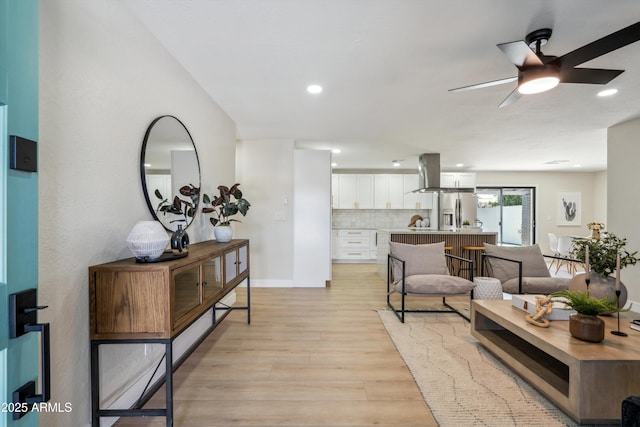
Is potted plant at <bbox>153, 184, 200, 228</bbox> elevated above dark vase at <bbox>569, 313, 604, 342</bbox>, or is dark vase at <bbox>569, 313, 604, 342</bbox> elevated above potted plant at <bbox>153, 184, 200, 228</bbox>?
potted plant at <bbox>153, 184, 200, 228</bbox>

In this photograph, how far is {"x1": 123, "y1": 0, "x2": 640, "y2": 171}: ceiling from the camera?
1.75 m

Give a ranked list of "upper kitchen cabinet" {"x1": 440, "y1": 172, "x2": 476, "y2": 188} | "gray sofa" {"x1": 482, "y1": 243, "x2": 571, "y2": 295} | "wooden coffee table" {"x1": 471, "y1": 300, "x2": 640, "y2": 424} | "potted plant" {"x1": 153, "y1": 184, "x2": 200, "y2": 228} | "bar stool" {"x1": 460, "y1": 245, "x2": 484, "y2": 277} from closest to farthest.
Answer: "wooden coffee table" {"x1": 471, "y1": 300, "x2": 640, "y2": 424}
"potted plant" {"x1": 153, "y1": 184, "x2": 200, "y2": 228}
"gray sofa" {"x1": 482, "y1": 243, "x2": 571, "y2": 295}
"bar stool" {"x1": 460, "y1": 245, "x2": 484, "y2": 277}
"upper kitchen cabinet" {"x1": 440, "y1": 172, "x2": 476, "y2": 188}

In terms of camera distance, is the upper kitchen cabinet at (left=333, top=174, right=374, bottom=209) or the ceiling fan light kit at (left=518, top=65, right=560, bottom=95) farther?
the upper kitchen cabinet at (left=333, top=174, right=374, bottom=209)

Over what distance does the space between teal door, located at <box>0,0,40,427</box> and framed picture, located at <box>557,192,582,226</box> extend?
10.2m

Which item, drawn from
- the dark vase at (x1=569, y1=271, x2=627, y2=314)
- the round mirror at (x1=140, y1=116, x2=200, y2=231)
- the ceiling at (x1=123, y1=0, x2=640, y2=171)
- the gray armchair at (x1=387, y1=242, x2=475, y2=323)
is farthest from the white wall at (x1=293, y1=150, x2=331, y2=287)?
the dark vase at (x1=569, y1=271, x2=627, y2=314)

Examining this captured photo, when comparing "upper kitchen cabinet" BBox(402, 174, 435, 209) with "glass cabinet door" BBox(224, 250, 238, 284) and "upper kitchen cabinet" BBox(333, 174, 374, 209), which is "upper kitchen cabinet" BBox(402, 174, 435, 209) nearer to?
"upper kitchen cabinet" BBox(333, 174, 374, 209)

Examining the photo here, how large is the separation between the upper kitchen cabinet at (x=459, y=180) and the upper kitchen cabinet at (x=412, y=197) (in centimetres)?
60

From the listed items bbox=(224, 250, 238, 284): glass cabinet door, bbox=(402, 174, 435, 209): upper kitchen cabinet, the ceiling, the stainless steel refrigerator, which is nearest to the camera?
the ceiling

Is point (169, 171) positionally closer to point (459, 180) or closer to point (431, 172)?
point (431, 172)

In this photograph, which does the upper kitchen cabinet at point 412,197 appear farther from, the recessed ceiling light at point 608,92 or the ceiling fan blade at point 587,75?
the ceiling fan blade at point 587,75

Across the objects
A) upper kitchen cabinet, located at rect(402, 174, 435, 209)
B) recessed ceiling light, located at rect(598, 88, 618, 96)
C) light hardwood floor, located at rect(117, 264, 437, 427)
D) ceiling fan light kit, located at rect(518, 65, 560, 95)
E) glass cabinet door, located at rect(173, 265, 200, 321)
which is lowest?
light hardwood floor, located at rect(117, 264, 437, 427)

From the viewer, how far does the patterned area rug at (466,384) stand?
1676 mm

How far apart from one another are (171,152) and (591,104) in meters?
4.53

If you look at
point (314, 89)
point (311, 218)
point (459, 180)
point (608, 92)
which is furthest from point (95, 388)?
point (459, 180)
